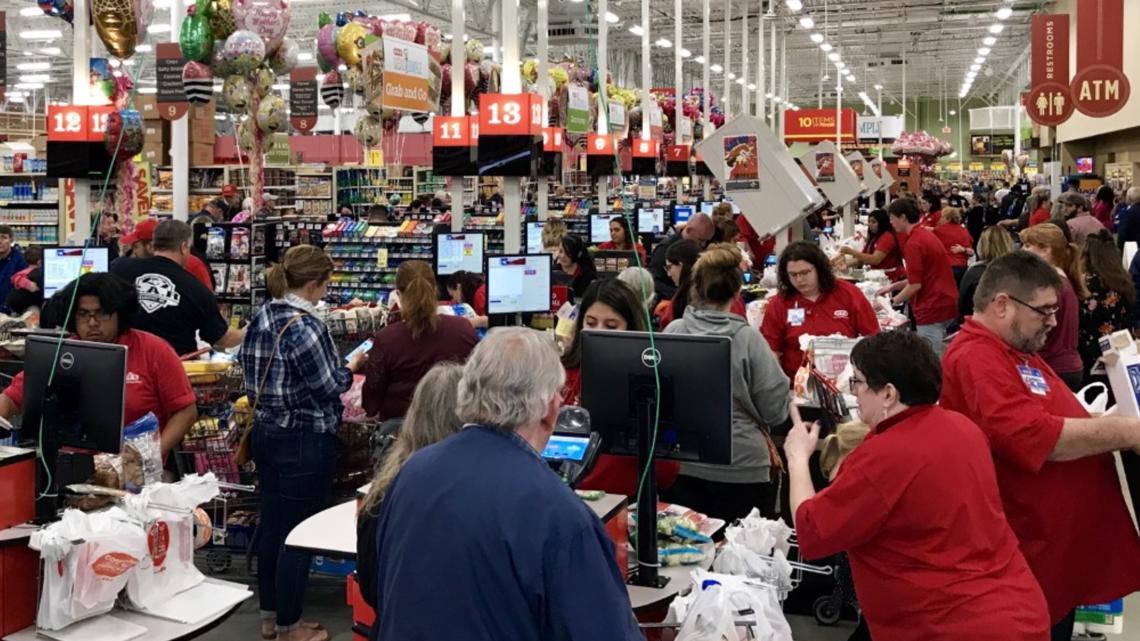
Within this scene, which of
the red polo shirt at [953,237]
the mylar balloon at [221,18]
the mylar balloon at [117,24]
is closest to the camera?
the mylar balloon at [117,24]

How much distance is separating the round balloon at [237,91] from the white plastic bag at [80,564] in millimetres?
8292

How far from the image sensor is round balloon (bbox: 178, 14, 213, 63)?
1044 centimetres

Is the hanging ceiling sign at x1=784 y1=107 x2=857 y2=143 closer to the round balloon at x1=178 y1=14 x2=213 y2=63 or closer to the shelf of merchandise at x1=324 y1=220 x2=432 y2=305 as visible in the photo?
the shelf of merchandise at x1=324 y1=220 x2=432 y2=305

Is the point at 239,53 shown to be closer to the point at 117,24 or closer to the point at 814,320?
the point at 117,24

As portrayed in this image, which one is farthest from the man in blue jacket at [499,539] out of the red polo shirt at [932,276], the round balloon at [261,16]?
the round balloon at [261,16]

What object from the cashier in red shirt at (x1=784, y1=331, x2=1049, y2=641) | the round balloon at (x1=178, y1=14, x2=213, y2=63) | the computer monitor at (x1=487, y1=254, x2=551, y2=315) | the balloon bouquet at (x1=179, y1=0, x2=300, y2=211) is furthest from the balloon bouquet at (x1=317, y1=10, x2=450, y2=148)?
the cashier in red shirt at (x1=784, y1=331, x2=1049, y2=641)

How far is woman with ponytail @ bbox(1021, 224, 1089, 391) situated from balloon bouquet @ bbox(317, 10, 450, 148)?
621cm

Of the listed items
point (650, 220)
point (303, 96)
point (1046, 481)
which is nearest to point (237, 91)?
point (303, 96)

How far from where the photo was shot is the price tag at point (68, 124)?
32.9 feet

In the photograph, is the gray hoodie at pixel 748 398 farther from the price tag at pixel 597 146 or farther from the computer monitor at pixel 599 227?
the price tag at pixel 597 146

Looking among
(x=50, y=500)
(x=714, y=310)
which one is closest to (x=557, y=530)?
(x=50, y=500)

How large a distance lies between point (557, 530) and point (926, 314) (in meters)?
7.39

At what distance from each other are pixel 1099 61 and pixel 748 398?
1146 cm

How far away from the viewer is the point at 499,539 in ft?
6.52
